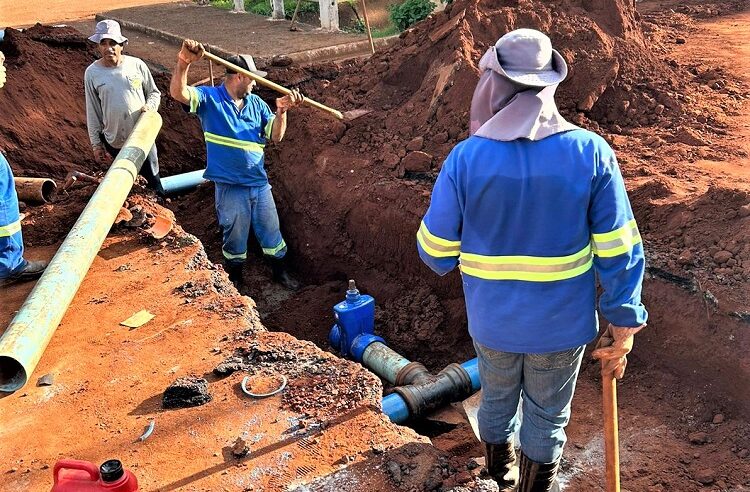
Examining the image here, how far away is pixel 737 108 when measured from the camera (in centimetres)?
734

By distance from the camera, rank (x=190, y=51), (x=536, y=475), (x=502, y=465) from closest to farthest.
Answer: (x=536, y=475), (x=502, y=465), (x=190, y=51)

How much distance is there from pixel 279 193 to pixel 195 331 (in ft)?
11.4

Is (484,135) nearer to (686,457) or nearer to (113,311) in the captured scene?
(686,457)

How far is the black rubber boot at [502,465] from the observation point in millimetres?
3443

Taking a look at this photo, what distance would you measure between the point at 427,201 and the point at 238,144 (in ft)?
6.00

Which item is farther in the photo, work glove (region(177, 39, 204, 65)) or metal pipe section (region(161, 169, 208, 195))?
metal pipe section (region(161, 169, 208, 195))

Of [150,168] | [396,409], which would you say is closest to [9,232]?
[150,168]

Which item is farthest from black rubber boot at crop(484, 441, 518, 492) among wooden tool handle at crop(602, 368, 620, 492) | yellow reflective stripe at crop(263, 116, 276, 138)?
yellow reflective stripe at crop(263, 116, 276, 138)

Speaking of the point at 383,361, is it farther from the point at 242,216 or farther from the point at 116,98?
the point at 116,98

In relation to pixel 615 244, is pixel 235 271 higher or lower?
lower

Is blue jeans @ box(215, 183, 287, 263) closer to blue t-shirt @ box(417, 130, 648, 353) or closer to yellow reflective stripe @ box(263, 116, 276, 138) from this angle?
yellow reflective stripe @ box(263, 116, 276, 138)

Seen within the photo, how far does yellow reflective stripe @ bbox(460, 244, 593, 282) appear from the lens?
111 inches

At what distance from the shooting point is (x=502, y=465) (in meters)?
3.51

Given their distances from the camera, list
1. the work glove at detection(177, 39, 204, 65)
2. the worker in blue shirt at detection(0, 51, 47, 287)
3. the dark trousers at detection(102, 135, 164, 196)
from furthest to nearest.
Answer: the dark trousers at detection(102, 135, 164, 196) < the work glove at detection(177, 39, 204, 65) < the worker in blue shirt at detection(0, 51, 47, 287)
